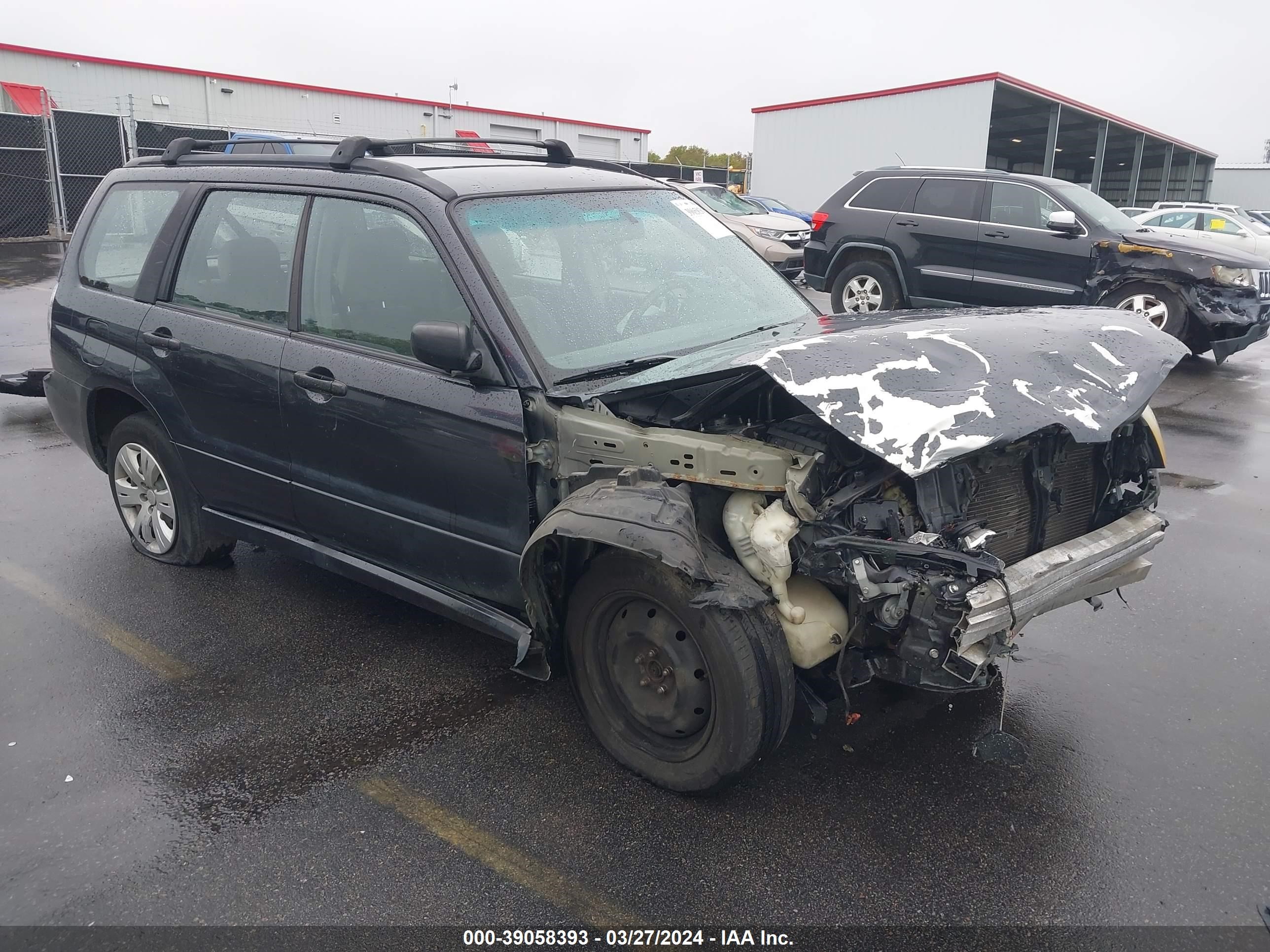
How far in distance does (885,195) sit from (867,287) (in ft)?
3.67

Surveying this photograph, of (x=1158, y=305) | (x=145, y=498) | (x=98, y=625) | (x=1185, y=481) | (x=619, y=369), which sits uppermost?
(x=619, y=369)

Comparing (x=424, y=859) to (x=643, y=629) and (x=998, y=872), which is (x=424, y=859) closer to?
(x=643, y=629)

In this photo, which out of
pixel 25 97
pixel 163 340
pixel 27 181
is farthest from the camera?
pixel 25 97

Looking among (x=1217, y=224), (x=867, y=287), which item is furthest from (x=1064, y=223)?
(x=1217, y=224)

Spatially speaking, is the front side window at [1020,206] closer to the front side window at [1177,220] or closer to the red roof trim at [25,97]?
the front side window at [1177,220]

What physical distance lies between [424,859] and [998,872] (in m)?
1.67

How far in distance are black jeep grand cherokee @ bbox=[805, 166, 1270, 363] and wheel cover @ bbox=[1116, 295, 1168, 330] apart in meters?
0.01

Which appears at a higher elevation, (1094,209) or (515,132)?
(515,132)

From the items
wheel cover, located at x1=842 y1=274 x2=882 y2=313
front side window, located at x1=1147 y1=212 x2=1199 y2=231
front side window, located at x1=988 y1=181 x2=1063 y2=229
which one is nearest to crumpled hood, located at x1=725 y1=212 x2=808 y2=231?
wheel cover, located at x1=842 y1=274 x2=882 y2=313

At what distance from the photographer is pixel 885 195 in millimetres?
11523

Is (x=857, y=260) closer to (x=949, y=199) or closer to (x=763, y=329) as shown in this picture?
(x=949, y=199)

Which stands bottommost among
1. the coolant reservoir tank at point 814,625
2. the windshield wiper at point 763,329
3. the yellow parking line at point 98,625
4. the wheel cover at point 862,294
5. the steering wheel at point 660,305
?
the yellow parking line at point 98,625

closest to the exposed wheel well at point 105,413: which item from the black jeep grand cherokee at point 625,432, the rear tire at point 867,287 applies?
the black jeep grand cherokee at point 625,432

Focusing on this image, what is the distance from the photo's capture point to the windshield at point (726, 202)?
18141mm
